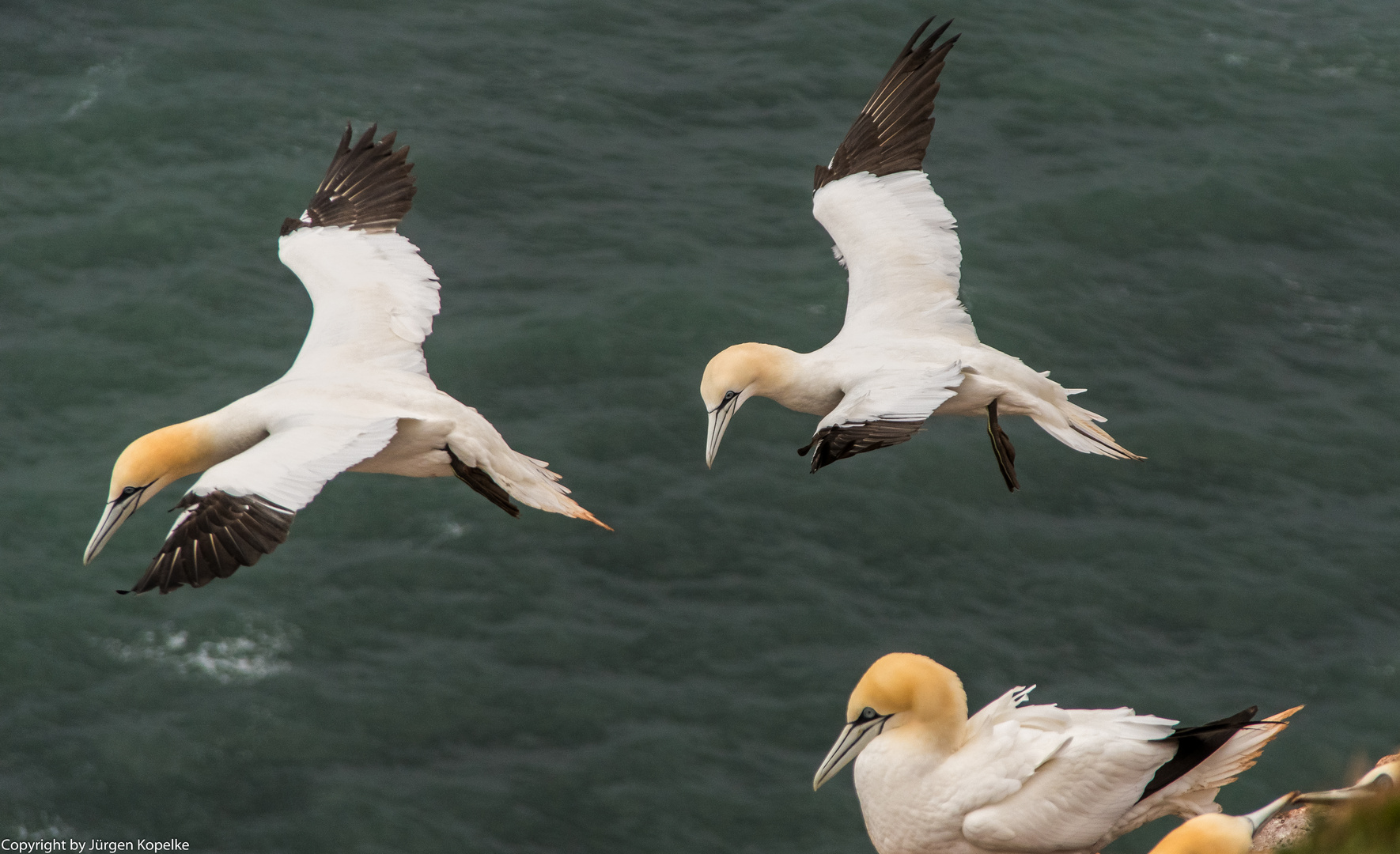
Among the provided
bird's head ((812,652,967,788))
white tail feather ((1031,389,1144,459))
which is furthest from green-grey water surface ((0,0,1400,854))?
bird's head ((812,652,967,788))

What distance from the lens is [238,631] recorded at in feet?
57.0

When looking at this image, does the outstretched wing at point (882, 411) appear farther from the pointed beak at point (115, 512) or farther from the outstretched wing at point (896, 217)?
the pointed beak at point (115, 512)

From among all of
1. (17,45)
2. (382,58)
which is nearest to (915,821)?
(382,58)

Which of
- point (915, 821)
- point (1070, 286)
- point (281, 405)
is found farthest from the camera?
point (1070, 286)

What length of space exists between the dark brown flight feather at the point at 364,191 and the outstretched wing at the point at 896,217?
335cm

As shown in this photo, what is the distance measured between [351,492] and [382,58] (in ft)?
28.1

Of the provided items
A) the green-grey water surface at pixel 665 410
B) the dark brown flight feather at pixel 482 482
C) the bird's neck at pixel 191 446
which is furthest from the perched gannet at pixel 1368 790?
the green-grey water surface at pixel 665 410

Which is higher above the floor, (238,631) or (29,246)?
(29,246)

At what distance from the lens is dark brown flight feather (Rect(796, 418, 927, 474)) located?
32.7 feet

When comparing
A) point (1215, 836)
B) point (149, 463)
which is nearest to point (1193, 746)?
point (1215, 836)

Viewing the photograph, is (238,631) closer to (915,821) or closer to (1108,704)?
(1108,704)

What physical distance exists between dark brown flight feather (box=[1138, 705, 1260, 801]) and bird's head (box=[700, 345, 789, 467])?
356 centimetres

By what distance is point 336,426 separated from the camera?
34.3ft

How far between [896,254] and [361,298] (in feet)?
13.0
